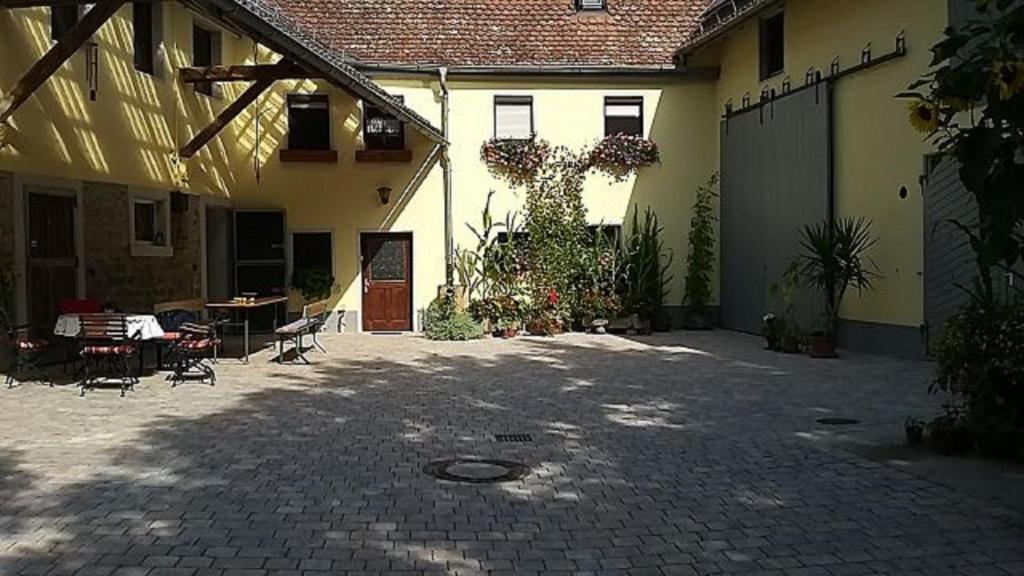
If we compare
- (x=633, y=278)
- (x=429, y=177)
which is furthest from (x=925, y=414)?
(x=429, y=177)

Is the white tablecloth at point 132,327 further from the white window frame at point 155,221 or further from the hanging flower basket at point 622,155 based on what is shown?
the hanging flower basket at point 622,155

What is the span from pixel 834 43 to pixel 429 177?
25.6 feet

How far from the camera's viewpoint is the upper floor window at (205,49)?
16.9 metres

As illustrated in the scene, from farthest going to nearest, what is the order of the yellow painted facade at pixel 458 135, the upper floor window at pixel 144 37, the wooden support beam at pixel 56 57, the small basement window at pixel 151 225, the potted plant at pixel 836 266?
the upper floor window at pixel 144 37
the small basement window at pixel 151 225
the potted plant at pixel 836 266
the yellow painted facade at pixel 458 135
the wooden support beam at pixel 56 57

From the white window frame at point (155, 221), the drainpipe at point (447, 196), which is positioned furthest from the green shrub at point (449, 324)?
the white window frame at point (155, 221)

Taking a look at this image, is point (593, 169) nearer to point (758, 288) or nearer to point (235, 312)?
point (758, 288)

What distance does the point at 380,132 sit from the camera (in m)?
18.6

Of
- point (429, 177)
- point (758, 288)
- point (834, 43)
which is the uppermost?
point (834, 43)

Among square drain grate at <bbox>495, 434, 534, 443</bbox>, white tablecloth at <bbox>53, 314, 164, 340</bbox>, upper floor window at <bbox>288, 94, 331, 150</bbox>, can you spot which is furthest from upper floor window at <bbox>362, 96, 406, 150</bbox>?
square drain grate at <bbox>495, 434, 534, 443</bbox>

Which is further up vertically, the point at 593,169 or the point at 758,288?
the point at 593,169

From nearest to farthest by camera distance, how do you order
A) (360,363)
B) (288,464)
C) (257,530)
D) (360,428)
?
(257,530) → (288,464) → (360,428) → (360,363)

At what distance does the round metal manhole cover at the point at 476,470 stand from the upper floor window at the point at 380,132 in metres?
12.3

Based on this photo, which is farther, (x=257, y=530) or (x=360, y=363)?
(x=360, y=363)

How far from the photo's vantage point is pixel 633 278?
1817 centimetres
